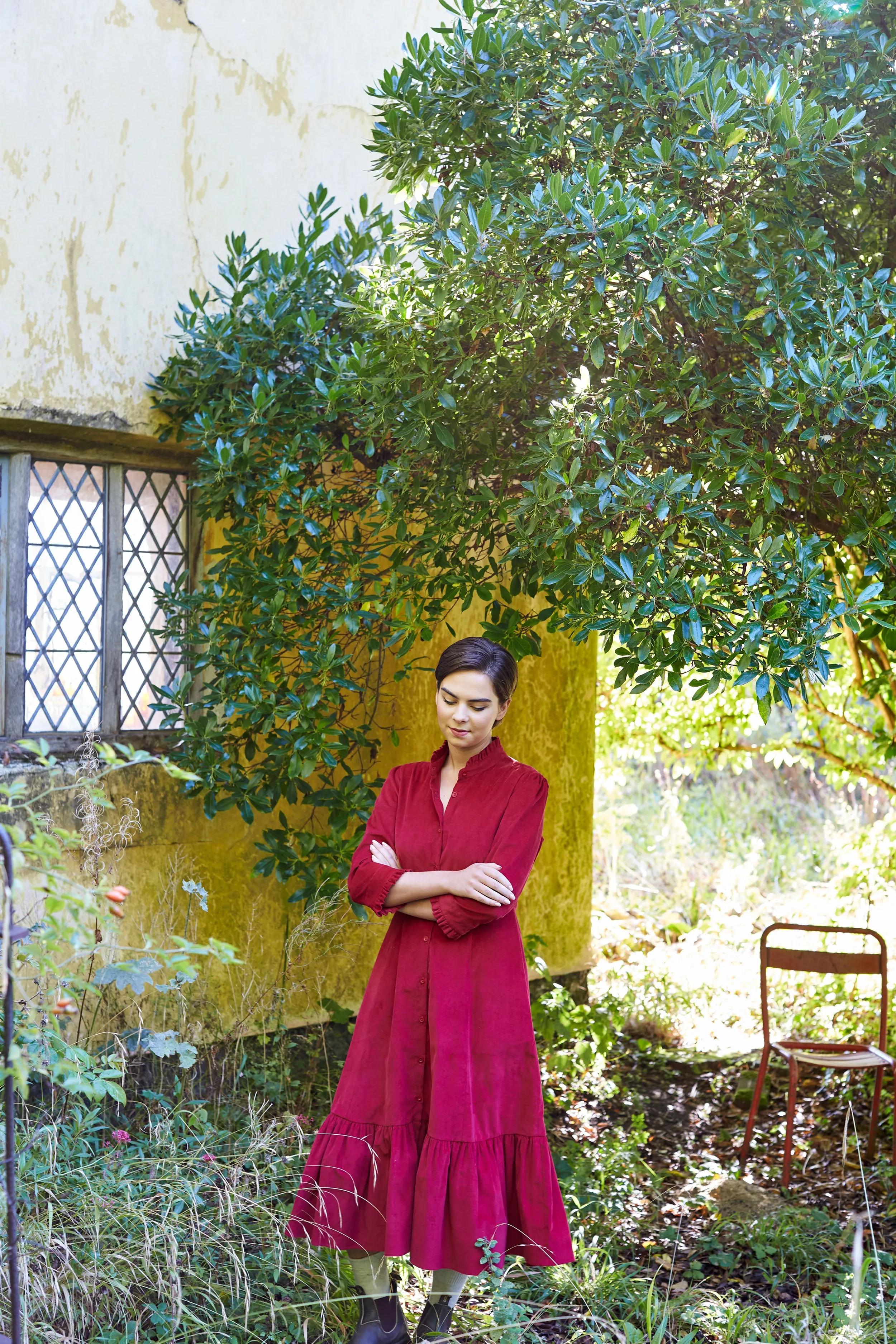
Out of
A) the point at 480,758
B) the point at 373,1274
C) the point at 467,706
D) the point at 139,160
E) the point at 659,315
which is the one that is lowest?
the point at 373,1274

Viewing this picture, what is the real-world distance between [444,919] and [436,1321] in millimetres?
1102

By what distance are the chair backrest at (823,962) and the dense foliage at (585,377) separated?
187 cm

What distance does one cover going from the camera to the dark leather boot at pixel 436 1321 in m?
2.97

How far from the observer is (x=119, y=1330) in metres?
2.94

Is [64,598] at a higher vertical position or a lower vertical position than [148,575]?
lower

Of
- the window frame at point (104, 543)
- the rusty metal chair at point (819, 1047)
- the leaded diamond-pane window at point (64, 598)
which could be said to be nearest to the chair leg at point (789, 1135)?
the rusty metal chair at point (819, 1047)

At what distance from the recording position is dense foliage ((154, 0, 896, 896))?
298cm

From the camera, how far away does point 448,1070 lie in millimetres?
2924

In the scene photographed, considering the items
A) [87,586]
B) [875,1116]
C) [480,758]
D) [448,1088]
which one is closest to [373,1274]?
[448,1088]

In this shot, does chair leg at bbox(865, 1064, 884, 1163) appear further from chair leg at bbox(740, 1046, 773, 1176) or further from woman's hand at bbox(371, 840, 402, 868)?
woman's hand at bbox(371, 840, 402, 868)

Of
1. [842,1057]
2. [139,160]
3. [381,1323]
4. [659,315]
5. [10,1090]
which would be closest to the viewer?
[10,1090]

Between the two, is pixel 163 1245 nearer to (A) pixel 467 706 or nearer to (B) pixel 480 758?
(B) pixel 480 758

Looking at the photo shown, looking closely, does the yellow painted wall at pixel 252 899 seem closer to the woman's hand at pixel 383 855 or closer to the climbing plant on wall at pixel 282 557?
the climbing plant on wall at pixel 282 557

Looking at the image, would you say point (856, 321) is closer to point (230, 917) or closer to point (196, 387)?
point (196, 387)
